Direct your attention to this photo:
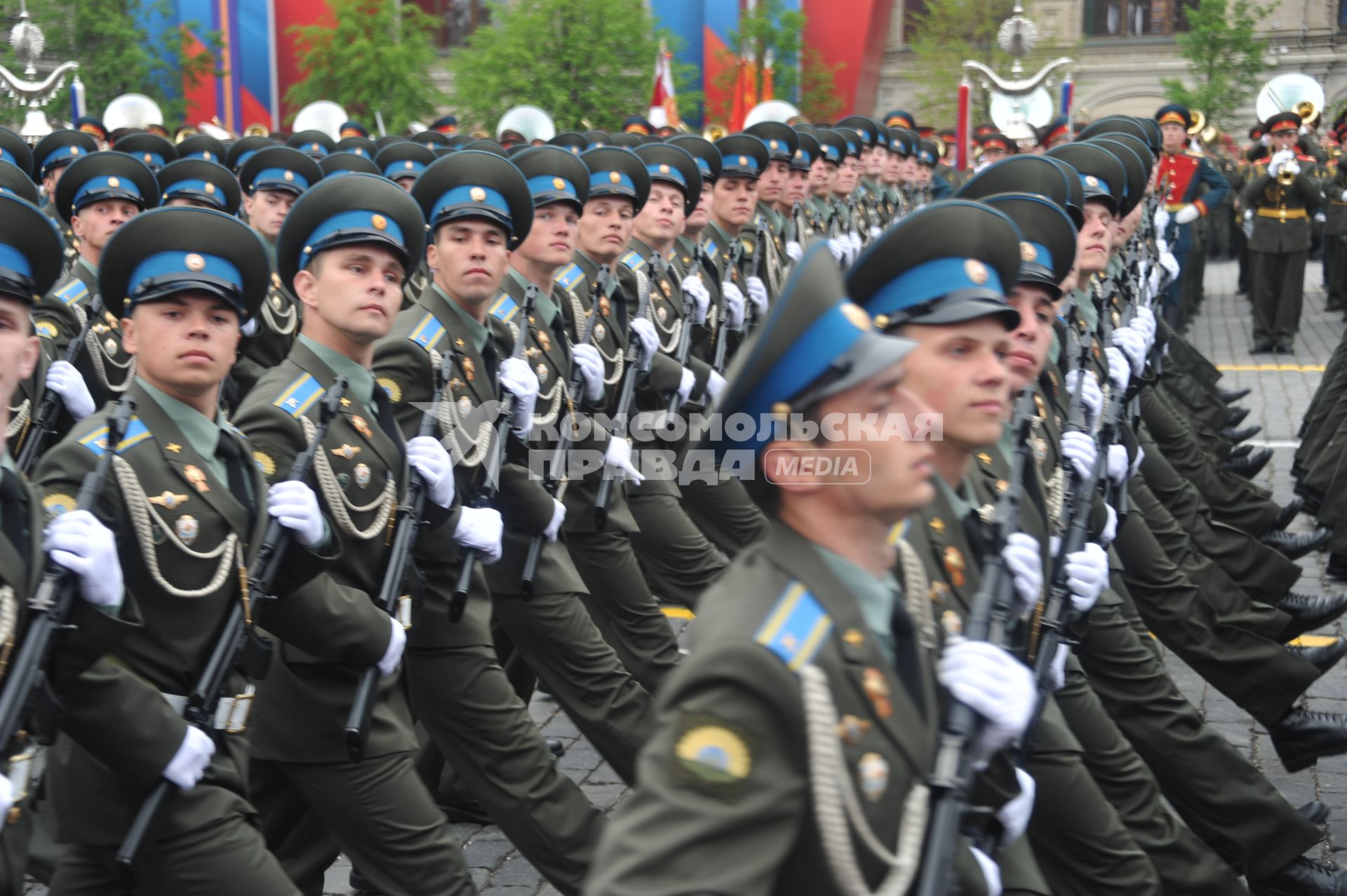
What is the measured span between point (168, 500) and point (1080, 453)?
2705mm

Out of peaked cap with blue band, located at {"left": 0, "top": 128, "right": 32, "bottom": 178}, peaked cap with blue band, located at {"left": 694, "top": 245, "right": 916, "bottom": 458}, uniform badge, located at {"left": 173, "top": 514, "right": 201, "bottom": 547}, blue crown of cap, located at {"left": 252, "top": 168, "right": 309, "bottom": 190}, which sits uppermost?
peaked cap with blue band, located at {"left": 694, "top": 245, "right": 916, "bottom": 458}

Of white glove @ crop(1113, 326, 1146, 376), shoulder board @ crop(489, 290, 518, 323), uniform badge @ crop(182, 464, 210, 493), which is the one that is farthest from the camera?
white glove @ crop(1113, 326, 1146, 376)

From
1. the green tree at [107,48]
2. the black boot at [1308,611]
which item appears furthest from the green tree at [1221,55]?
the black boot at [1308,611]

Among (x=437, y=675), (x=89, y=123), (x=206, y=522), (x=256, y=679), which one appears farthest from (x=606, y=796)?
(x=89, y=123)

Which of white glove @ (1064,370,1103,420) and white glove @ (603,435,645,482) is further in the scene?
white glove @ (603,435,645,482)

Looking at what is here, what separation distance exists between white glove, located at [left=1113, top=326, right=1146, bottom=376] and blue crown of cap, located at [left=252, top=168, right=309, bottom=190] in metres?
4.40

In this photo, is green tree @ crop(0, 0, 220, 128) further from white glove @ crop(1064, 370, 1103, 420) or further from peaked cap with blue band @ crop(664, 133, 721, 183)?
white glove @ crop(1064, 370, 1103, 420)

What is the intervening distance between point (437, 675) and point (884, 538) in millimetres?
2425

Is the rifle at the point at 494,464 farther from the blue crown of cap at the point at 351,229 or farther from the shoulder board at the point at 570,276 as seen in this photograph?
the shoulder board at the point at 570,276

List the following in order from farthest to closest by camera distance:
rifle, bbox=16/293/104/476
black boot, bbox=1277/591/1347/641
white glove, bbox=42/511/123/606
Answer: black boot, bbox=1277/591/1347/641
rifle, bbox=16/293/104/476
white glove, bbox=42/511/123/606

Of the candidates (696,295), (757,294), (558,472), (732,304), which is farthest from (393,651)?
(757,294)

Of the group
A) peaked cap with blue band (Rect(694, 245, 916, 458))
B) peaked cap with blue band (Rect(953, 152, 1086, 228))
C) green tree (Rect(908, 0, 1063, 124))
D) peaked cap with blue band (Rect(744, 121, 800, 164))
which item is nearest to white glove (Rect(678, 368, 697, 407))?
peaked cap with blue band (Rect(953, 152, 1086, 228))

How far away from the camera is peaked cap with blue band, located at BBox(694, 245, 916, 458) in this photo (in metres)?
2.40

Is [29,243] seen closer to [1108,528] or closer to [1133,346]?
[1108,528]
